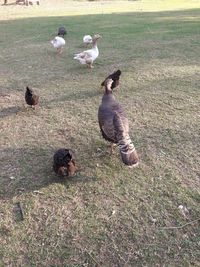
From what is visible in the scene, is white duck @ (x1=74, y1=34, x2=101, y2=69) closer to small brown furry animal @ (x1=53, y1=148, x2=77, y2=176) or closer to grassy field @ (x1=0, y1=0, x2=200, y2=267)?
grassy field @ (x1=0, y1=0, x2=200, y2=267)

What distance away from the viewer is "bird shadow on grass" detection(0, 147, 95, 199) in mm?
5066

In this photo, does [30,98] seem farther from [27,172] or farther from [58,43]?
[58,43]

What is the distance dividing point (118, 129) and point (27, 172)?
4.41ft

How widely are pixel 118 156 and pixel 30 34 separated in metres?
9.92

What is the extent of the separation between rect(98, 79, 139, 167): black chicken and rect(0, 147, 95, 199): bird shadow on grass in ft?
1.89

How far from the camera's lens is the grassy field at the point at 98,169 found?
423 cm

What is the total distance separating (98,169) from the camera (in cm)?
544

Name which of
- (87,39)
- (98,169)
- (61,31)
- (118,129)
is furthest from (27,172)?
(61,31)

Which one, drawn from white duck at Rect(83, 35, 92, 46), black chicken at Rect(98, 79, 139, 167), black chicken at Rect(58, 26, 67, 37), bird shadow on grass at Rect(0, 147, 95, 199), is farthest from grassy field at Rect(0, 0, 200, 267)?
black chicken at Rect(58, 26, 67, 37)

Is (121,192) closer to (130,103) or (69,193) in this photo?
(69,193)

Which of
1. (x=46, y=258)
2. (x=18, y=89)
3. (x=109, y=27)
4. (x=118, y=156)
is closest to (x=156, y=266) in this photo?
(x=46, y=258)

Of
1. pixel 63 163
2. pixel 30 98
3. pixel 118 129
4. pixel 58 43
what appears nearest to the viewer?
pixel 63 163

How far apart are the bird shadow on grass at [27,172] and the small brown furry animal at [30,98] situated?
1.39 m

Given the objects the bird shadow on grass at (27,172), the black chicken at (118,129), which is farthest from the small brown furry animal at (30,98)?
the black chicken at (118,129)
